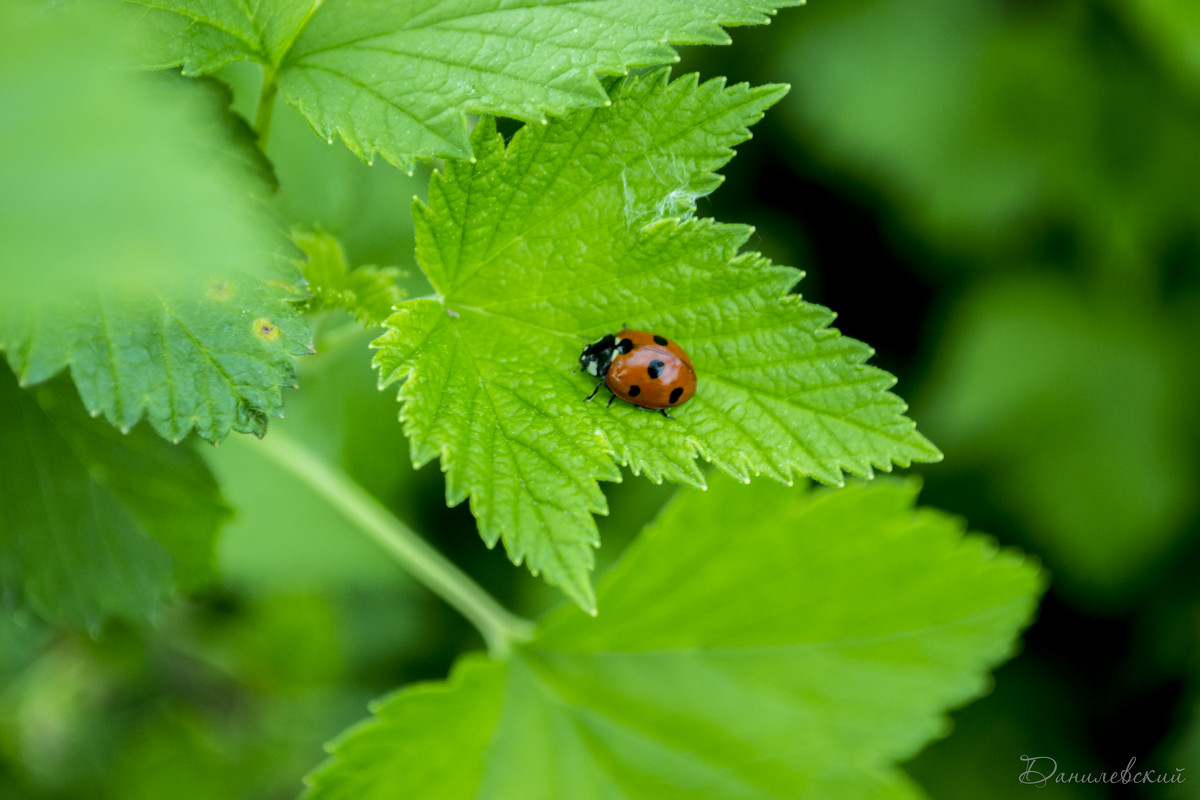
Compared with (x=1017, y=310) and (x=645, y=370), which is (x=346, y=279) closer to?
(x=645, y=370)

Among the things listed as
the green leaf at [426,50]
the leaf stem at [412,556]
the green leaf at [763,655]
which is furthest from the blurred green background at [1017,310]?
the green leaf at [426,50]

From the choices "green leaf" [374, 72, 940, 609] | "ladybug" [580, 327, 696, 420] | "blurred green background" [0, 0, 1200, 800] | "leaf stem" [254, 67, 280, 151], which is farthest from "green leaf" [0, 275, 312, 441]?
"blurred green background" [0, 0, 1200, 800]

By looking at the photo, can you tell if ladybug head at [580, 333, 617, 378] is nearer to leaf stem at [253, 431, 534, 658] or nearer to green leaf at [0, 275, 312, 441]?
green leaf at [0, 275, 312, 441]

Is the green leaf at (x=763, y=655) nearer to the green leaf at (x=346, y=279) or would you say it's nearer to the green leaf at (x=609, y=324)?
the green leaf at (x=609, y=324)

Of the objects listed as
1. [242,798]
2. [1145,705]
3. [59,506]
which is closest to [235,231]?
[59,506]

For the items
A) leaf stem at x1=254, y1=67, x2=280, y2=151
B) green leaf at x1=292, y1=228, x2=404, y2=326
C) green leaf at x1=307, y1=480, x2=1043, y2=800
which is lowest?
green leaf at x1=307, y1=480, x2=1043, y2=800
